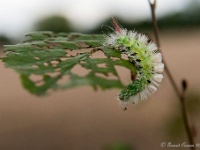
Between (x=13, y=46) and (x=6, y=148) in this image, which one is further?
(x=6, y=148)

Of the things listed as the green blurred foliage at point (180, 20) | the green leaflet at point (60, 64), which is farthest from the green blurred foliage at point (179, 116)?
the green blurred foliage at point (180, 20)

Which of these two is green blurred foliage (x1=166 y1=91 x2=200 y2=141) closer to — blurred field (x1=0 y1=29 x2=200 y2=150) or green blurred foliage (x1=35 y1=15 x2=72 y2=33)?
blurred field (x1=0 y1=29 x2=200 y2=150)

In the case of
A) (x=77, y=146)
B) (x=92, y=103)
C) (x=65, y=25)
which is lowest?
(x=77, y=146)

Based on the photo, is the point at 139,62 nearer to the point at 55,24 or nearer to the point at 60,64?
the point at 60,64

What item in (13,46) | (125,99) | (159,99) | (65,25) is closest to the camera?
(13,46)

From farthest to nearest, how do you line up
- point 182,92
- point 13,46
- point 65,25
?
point 65,25, point 182,92, point 13,46

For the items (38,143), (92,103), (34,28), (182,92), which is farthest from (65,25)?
(182,92)

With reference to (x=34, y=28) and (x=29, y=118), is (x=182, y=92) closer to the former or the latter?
(x=29, y=118)
